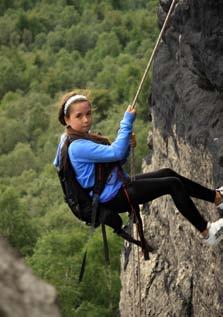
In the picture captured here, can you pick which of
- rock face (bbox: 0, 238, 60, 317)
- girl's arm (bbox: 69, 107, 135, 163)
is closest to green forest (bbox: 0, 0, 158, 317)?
girl's arm (bbox: 69, 107, 135, 163)

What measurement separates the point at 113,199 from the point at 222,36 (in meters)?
2.53

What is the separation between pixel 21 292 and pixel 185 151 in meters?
8.96

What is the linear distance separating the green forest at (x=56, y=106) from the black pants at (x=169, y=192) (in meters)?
1.04

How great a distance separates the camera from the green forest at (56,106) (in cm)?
3123

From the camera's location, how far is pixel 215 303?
9586 mm

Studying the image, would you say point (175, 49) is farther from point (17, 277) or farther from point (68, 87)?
point (68, 87)

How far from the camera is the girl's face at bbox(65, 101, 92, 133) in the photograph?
19.4 ft

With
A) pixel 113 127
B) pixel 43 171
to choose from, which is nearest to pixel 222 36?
pixel 113 127

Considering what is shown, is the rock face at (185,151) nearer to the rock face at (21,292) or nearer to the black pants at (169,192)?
the black pants at (169,192)

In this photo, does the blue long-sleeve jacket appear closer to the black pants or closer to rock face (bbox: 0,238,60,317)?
the black pants

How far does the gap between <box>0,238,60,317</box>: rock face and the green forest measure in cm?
510

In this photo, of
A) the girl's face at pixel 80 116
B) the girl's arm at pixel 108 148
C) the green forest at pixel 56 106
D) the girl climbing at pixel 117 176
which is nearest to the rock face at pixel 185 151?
the green forest at pixel 56 106

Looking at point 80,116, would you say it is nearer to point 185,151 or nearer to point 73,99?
point 73,99

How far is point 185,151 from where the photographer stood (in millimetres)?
10312
